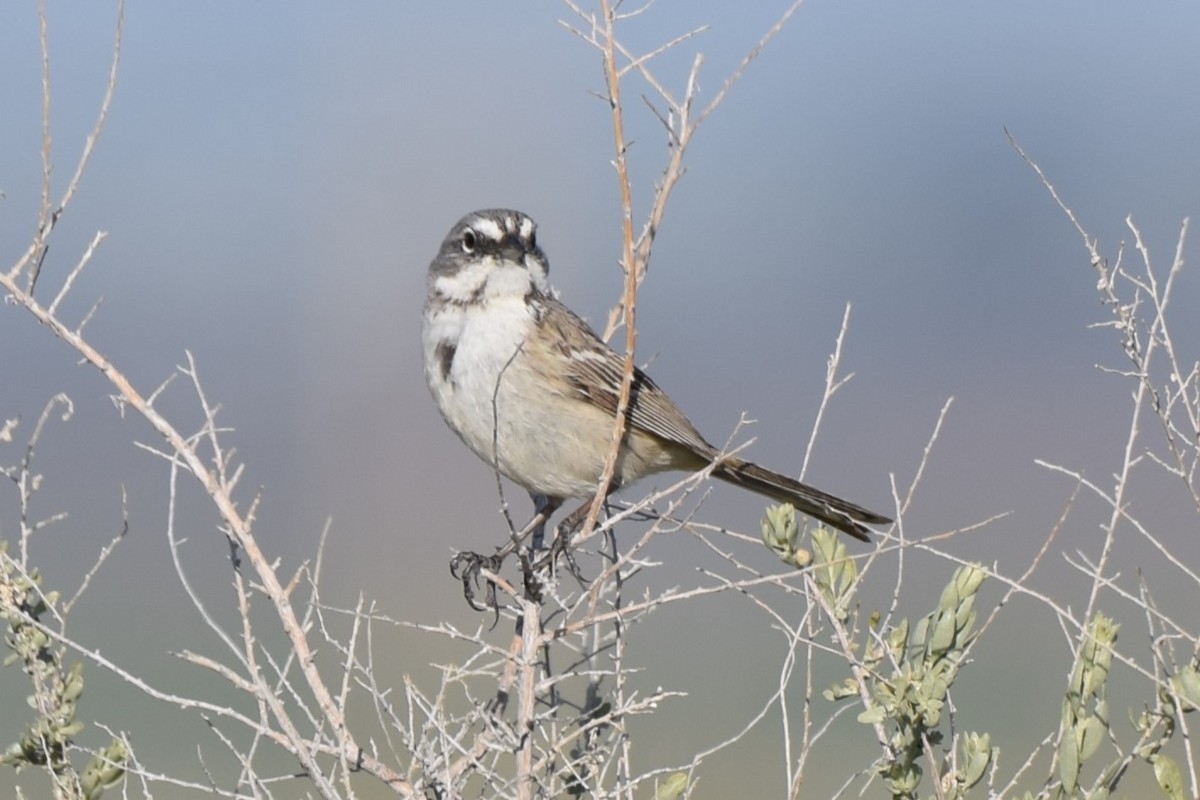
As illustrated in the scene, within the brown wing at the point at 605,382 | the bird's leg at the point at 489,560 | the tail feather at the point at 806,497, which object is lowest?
the bird's leg at the point at 489,560

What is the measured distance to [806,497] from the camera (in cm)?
527

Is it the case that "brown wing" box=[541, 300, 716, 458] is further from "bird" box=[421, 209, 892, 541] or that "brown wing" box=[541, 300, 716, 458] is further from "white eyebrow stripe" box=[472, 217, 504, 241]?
"white eyebrow stripe" box=[472, 217, 504, 241]

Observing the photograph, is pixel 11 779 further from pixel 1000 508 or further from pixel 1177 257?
pixel 1000 508

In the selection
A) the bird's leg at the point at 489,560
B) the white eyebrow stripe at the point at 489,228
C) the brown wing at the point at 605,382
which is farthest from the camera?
the brown wing at the point at 605,382

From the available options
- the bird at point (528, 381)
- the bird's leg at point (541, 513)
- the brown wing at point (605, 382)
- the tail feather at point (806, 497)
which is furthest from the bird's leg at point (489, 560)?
the tail feather at point (806, 497)

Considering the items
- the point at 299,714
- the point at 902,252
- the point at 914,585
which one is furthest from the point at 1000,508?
the point at 902,252

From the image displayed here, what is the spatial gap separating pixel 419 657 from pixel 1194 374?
41.7 feet

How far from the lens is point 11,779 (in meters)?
16.9

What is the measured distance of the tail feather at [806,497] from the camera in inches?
205

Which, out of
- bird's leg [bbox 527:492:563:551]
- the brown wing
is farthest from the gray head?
bird's leg [bbox 527:492:563:551]

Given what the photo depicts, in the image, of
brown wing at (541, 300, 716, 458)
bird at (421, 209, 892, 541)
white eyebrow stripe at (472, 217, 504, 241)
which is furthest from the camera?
brown wing at (541, 300, 716, 458)

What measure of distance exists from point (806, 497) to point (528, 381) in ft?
3.36

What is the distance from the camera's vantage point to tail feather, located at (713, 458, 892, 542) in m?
5.20

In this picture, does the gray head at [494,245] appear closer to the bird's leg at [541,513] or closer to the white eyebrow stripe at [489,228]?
the white eyebrow stripe at [489,228]
